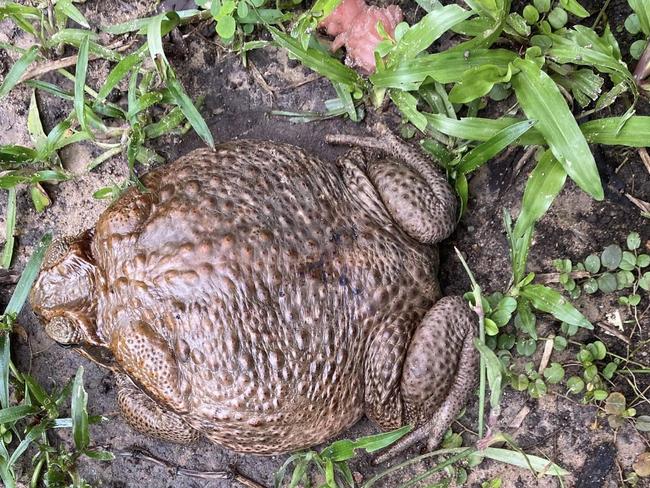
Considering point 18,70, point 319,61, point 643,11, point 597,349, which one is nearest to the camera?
point 643,11

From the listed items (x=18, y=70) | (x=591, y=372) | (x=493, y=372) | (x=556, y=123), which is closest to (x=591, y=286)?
→ (x=591, y=372)

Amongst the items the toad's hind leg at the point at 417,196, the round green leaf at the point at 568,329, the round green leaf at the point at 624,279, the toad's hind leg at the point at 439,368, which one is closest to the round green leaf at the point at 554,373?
the round green leaf at the point at 568,329

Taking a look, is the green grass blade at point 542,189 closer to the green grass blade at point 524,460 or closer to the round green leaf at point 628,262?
the round green leaf at point 628,262

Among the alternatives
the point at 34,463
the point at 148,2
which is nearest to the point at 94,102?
the point at 148,2

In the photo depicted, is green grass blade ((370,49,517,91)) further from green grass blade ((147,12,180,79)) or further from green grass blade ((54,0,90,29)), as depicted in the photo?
green grass blade ((54,0,90,29))

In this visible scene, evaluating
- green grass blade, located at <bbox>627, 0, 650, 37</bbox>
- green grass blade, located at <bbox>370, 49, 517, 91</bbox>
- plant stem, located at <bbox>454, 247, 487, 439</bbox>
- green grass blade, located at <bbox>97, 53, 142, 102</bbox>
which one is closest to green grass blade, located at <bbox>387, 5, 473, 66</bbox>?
green grass blade, located at <bbox>370, 49, 517, 91</bbox>

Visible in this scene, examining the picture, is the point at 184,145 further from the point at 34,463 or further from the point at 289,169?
Result: the point at 34,463

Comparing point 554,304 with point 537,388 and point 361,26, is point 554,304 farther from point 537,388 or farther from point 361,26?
point 361,26

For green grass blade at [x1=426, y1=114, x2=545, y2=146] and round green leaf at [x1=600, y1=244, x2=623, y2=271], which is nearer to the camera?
green grass blade at [x1=426, y1=114, x2=545, y2=146]
